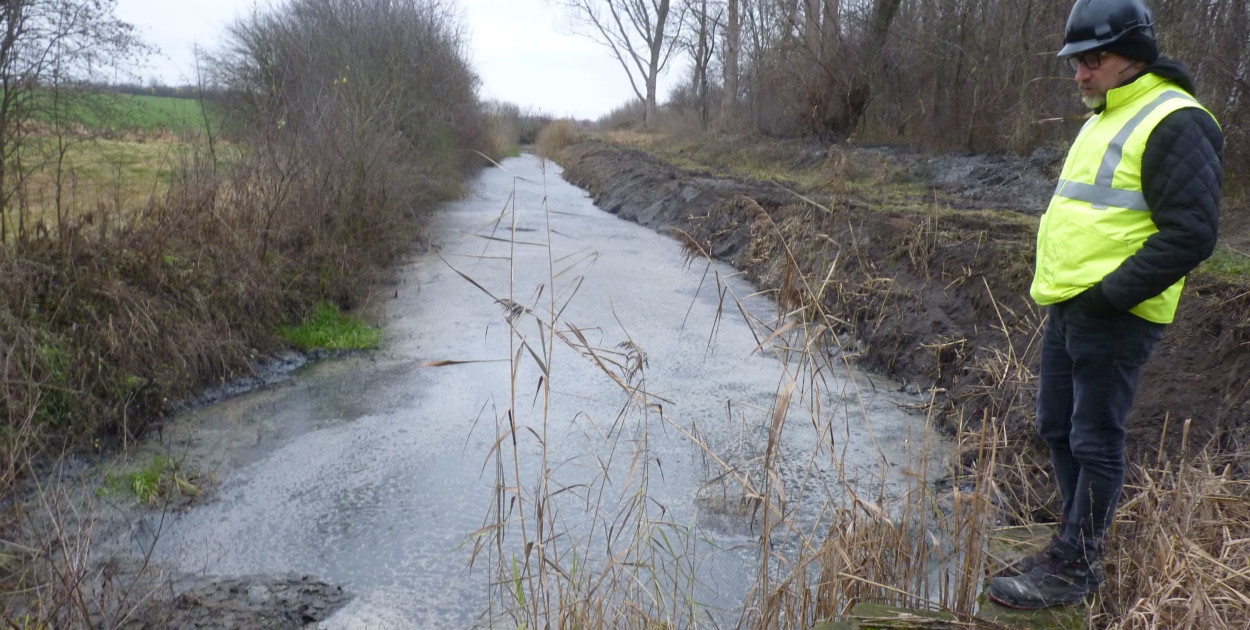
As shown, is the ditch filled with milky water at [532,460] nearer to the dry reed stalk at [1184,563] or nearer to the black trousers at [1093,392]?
the black trousers at [1093,392]

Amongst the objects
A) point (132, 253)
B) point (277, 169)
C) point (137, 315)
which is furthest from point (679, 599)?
point (277, 169)

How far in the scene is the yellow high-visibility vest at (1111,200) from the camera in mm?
2244

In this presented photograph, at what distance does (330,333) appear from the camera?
6.98 metres

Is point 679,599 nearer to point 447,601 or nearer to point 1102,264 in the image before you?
point 447,601

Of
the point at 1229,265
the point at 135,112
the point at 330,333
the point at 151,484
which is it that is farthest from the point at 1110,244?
the point at 135,112

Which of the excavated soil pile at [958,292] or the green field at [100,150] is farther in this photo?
the green field at [100,150]

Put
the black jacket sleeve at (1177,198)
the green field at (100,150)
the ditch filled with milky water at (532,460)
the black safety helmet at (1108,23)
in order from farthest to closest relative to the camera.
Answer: the green field at (100,150) → the ditch filled with milky water at (532,460) → the black safety helmet at (1108,23) → the black jacket sleeve at (1177,198)

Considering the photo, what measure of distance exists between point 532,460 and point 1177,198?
3312 mm

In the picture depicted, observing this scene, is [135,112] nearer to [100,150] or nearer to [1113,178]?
[100,150]

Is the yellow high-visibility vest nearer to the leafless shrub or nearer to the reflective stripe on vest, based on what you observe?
the reflective stripe on vest

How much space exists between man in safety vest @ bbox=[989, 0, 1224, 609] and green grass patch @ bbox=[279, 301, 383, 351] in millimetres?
5319

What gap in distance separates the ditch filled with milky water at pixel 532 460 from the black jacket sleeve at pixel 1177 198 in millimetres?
782

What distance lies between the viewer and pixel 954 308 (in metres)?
6.37

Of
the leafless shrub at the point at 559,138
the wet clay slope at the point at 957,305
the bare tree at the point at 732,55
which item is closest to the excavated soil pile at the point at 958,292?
the wet clay slope at the point at 957,305
